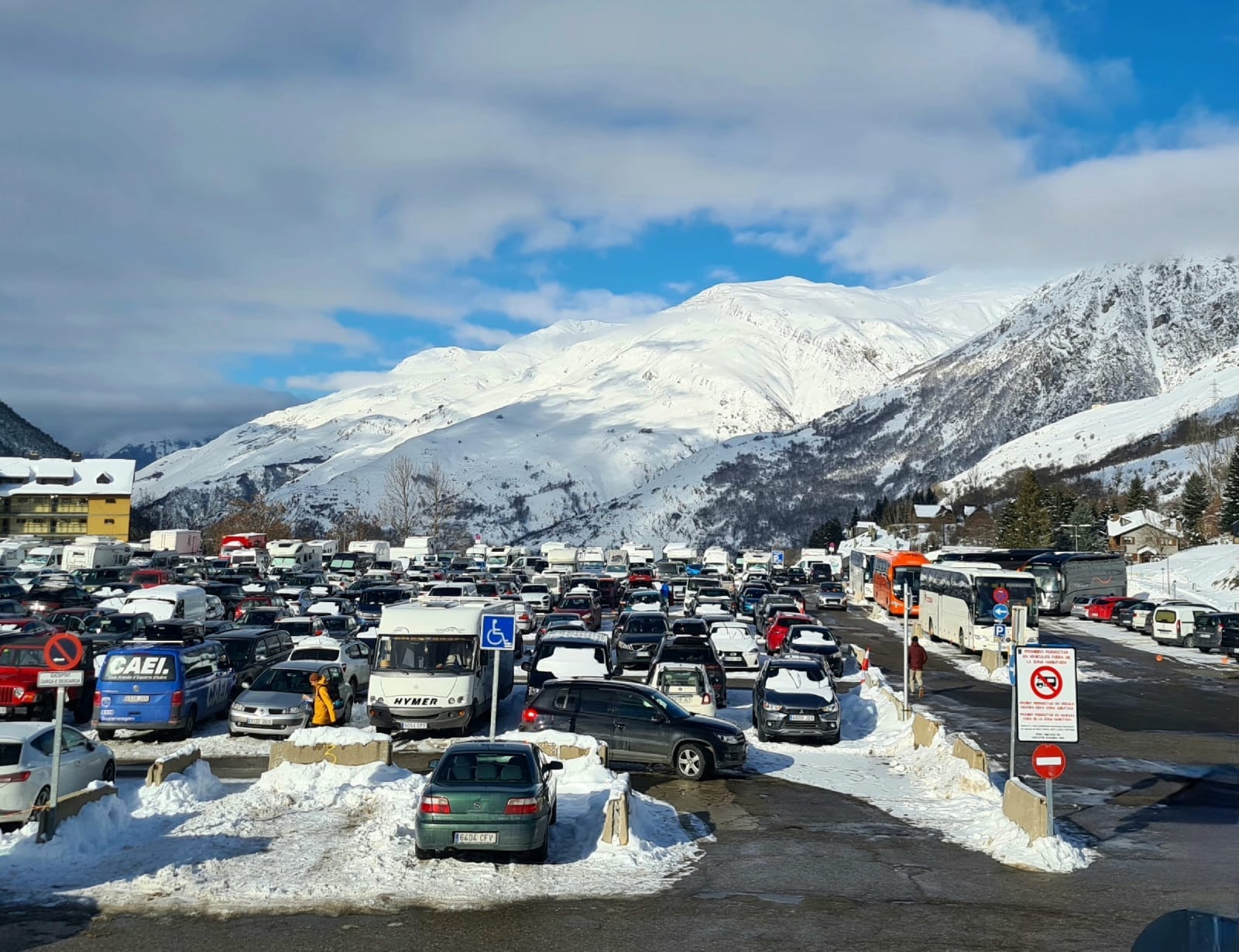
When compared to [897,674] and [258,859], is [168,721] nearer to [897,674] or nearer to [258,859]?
[258,859]

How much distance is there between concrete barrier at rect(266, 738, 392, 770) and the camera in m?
17.3

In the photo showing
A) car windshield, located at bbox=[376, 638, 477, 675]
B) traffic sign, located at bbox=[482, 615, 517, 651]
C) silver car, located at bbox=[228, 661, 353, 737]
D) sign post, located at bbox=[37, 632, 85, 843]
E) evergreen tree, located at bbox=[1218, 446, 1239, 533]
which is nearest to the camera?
→ sign post, located at bbox=[37, 632, 85, 843]

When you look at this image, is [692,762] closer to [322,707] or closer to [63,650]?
[322,707]

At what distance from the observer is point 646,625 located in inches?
1518

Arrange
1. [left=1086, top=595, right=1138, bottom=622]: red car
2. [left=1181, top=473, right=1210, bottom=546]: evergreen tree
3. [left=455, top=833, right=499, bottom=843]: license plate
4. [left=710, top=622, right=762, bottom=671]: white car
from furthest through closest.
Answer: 1. [left=1181, top=473, right=1210, bottom=546]: evergreen tree
2. [left=1086, top=595, right=1138, bottom=622]: red car
3. [left=710, top=622, right=762, bottom=671]: white car
4. [left=455, top=833, right=499, bottom=843]: license plate

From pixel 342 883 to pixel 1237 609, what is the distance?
57.2 meters

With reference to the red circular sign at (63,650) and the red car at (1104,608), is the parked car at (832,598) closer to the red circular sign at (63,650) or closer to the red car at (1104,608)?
the red car at (1104,608)

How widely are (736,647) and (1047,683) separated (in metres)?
21.5

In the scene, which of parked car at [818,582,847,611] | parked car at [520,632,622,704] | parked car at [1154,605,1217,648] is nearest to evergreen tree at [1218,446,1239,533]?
parked car at [818,582,847,611]

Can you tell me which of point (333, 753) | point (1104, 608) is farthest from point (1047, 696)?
point (1104, 608)

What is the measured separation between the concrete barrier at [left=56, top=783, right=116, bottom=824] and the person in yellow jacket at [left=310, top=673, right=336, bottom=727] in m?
7.29

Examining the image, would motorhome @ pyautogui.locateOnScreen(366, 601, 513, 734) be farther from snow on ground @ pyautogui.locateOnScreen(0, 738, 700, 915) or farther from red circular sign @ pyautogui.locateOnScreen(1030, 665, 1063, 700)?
red circular sign @ pyautogui.locateOnScreen(1030, 665, 1063, 700)

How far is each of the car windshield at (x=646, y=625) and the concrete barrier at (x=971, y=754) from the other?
1921 centimetres

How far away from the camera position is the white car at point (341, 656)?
2744 centimetres
